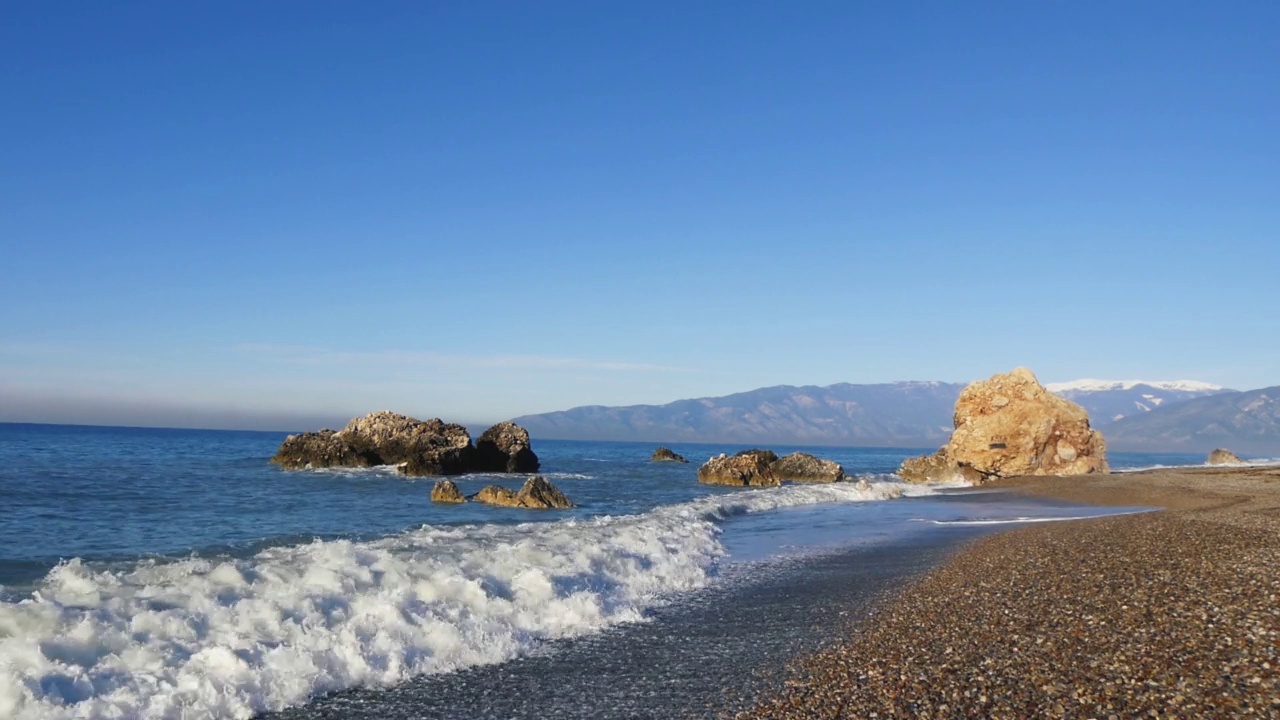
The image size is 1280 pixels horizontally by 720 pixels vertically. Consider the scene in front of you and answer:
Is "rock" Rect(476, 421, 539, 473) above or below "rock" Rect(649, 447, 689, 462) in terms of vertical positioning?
above

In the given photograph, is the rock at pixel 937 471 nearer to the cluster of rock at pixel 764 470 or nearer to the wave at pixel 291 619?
the cluster of rock at pixel 764 470

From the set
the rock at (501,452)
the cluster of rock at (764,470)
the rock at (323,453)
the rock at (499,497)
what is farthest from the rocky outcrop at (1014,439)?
the rock at (323,453)

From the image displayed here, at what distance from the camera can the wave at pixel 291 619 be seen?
7074 millimetres

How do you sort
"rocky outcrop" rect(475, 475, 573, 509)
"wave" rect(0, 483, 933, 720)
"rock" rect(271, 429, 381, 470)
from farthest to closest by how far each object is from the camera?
"rock" rect(271, 429, 381, 470) < "rocky outcrop" rect(475, 475, 573, 509) < "wave" rect(0, 483, 933, 720)

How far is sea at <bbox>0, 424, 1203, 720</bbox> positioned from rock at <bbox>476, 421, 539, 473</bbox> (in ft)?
85.2

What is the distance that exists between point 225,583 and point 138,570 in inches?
106

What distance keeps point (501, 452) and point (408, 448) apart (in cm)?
583

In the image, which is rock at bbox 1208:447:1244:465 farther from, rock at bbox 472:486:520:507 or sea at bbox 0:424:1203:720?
rock at bbox 472:486:520:507

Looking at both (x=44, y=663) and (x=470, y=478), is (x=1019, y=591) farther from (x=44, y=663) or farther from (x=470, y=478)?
(x=470, y=478)

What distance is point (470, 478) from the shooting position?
141ft

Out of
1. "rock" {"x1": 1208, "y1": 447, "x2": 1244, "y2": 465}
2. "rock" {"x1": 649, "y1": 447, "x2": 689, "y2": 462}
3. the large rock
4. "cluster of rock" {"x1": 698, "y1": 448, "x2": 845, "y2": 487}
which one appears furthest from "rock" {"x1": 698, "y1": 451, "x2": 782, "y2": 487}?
"rock" {"x1": 1208, "y1": 447, "x2": 1244, "y2": 465}

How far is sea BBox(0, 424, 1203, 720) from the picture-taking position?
7.25 meters

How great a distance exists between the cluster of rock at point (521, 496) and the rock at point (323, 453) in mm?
20061

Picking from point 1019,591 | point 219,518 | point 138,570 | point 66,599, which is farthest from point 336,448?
point 1019,591
